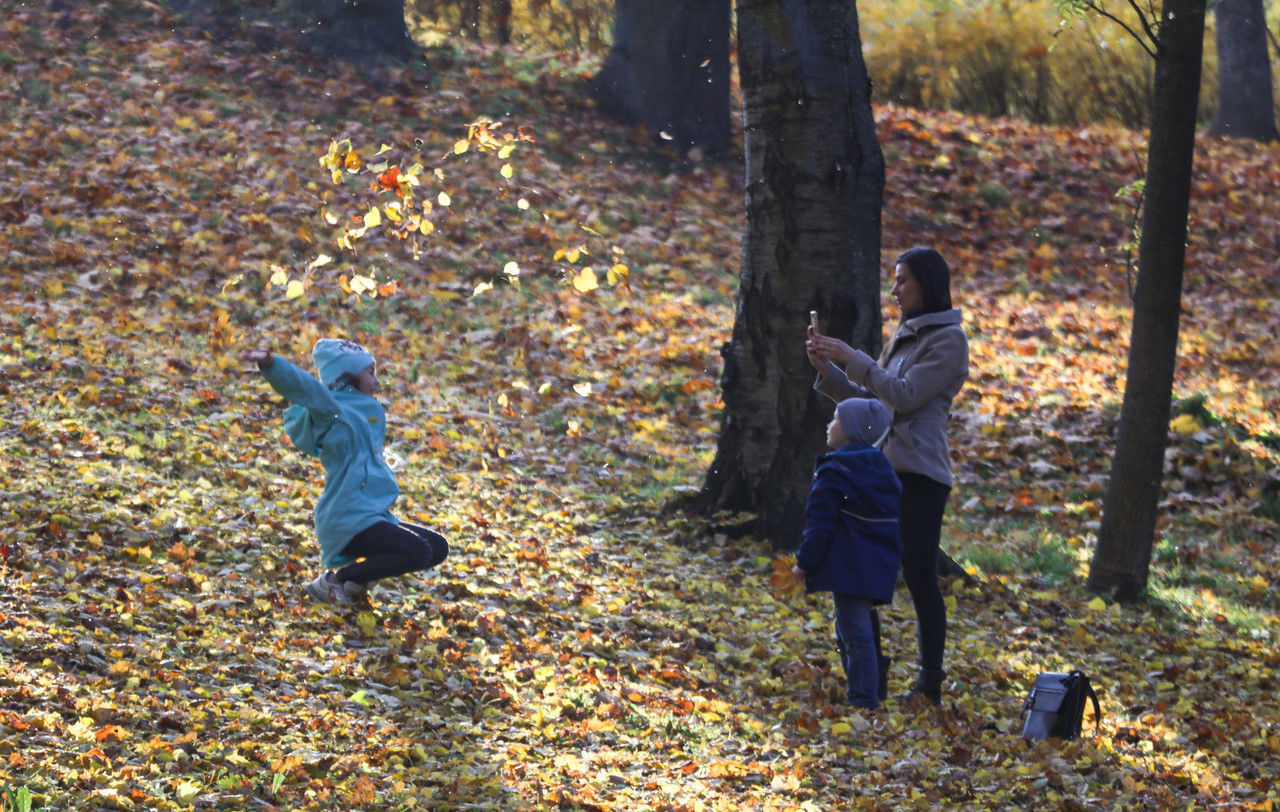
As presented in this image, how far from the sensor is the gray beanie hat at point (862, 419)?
507cm

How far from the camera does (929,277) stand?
208 inches

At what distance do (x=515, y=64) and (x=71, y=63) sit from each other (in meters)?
5.42

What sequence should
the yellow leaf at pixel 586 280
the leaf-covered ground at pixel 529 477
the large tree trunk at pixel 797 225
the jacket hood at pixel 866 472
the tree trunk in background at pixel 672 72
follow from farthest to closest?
the tree trunk in background at pixel 672 72, the yellow leaf at pixel 586 280, the large tree trunk at pixel 797 225, the jacket hood at pixel 866 472, the leaf-covered ground at pixel 529 477

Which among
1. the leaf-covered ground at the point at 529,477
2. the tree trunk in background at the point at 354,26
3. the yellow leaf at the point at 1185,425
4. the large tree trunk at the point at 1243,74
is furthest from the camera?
the large tree trunk at the point at 1243,74

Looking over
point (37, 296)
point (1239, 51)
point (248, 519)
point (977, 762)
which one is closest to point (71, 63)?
point (37, 296)

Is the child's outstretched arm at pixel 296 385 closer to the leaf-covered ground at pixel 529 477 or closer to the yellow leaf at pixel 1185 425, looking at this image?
the leaf-covered ground at pixel 529 477

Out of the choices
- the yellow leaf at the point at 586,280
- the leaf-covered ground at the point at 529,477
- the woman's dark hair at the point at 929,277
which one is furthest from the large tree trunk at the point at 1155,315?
the yellow leaf at the point at 586,280

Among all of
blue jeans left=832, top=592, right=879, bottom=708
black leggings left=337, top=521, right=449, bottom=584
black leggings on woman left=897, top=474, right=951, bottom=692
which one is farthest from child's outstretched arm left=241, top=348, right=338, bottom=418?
black leggings on woman left=897, top=474, right=951, bottom=692

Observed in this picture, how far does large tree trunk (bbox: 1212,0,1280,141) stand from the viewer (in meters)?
17.5

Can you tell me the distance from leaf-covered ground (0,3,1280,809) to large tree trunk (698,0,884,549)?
70 centimetres

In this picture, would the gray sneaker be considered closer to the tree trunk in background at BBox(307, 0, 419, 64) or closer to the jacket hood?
the jacket hood

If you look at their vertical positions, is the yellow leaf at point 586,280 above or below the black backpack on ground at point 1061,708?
above

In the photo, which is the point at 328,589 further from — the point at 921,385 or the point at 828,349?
the point at 921,385

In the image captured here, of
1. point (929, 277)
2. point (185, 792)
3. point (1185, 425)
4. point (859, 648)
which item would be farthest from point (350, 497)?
point (1185, 425)
